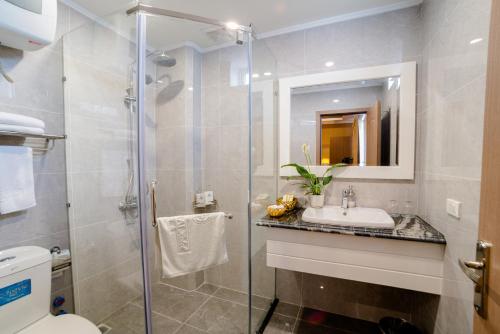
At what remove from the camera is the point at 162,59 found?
1366 millimetres

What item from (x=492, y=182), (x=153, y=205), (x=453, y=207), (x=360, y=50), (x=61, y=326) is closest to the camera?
(x=492, y=182)

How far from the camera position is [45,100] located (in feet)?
4.48

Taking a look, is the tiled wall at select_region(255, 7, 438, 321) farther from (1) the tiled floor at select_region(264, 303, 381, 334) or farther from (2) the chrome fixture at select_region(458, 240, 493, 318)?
(2) the chrome fixture at select_region(458, 240, 493, 318)

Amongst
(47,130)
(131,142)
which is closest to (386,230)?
(131,142)

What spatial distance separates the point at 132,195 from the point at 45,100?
0.90m

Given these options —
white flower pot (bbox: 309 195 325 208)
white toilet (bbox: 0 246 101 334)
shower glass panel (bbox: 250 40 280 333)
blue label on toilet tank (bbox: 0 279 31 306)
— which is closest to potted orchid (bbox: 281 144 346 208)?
white flower pot (bbox: 309 195 325 208)

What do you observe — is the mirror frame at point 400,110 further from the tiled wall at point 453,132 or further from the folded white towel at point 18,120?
the folded white towel at point 18,120

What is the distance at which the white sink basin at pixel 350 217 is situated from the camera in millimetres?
1293

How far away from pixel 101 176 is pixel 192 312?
1182 mm

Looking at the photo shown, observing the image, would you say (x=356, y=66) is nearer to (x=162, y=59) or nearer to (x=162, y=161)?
(x=162, y=59)

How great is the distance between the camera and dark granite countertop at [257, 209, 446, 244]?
1.14 metres

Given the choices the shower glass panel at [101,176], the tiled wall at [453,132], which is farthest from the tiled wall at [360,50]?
the shower glass panel at [101,176]

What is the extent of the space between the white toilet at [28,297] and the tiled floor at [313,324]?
49.2 inches

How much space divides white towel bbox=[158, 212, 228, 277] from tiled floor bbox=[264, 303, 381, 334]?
0.72m
